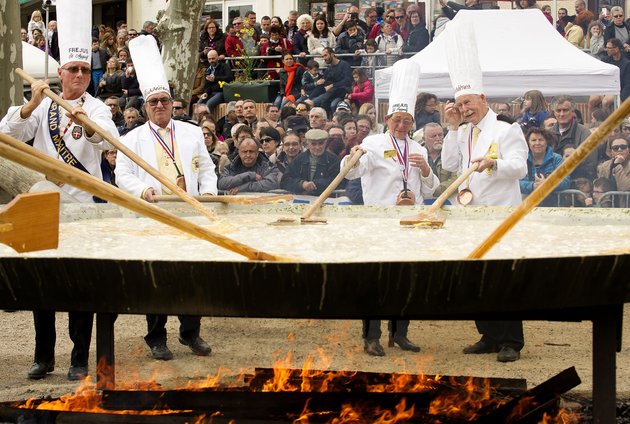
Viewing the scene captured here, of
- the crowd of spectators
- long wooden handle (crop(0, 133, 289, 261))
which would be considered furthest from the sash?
long wooden handle (crop(0, 133, 289, 261))

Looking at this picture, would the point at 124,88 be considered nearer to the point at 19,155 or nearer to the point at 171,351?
Answer: the point at 171,351

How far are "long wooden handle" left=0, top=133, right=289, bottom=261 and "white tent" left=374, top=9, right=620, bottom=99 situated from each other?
7948 millimetres

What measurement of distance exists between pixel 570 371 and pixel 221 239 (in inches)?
52.7

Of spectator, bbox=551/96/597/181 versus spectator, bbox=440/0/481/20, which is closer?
spectator, bbox=551/96/597/181

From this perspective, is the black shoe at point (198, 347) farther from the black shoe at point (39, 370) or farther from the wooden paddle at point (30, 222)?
the wooden paddle at point (30, 222)

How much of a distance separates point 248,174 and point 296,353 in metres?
2.96

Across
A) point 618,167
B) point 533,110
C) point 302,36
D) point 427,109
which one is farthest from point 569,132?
point 302,36

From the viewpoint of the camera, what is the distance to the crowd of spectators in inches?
366

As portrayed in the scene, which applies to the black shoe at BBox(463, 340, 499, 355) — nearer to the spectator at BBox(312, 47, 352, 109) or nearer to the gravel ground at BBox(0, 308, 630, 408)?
the gravel ground at BBox(0, 308, 630, 408)

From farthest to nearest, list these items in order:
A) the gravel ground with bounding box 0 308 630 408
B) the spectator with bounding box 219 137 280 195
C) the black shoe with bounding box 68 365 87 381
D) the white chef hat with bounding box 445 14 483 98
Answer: the spectator with bounding box 219 137 280 195
the white chef hat with bounding box 445 14 483 98
the gravel ground with bounding box 0 308 630 408
the black shoe with bounding box 68 365 87 381

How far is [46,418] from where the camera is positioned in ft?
12.5

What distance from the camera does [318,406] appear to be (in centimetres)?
386

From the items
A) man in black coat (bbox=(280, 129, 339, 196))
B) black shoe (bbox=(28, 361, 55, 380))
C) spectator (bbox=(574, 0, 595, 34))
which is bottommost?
black shoe (bbox=(28, 361, 55, 380))

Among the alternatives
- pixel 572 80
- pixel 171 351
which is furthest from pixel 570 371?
pixel 572 80
